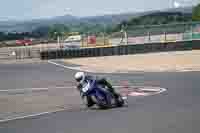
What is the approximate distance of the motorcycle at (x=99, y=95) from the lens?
49.0 feet

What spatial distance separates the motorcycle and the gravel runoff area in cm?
1553

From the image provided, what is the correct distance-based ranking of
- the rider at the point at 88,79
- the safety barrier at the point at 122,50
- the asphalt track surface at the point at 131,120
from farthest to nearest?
the safety barrier at the point at 122,50
the rider at the point at 88,79
the asphalt track surface at the point at 131,120

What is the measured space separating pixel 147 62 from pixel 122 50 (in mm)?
8151

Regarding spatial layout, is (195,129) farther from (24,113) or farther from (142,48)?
(142,48)

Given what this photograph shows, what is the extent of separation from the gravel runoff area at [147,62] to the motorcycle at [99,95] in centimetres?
1553

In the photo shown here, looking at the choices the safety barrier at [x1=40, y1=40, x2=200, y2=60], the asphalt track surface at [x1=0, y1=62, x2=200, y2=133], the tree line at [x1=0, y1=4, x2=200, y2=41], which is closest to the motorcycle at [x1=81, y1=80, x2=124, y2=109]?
the asphalt track surface at [x1=0, y1=62, x2=200, y2=133]

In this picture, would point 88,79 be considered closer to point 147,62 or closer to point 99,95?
point 99,95

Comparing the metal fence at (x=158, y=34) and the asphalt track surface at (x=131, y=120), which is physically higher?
the metal fence at (x=158, y=34)

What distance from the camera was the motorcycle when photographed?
14.9m

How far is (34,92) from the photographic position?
86.1ft

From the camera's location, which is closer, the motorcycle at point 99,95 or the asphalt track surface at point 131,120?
the asphalt track surface at point 131,120

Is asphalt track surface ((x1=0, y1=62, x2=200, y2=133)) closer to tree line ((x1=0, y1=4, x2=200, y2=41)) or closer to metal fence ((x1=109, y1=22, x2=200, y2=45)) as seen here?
metal fence ((x1=109, y1=22, x2=200, y2=45))

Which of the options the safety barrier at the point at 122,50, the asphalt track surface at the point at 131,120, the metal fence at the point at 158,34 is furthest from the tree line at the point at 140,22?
the asphalt track surface at the point at 131,120

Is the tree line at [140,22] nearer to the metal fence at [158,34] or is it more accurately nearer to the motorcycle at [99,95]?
the metal fence at [158,34]
